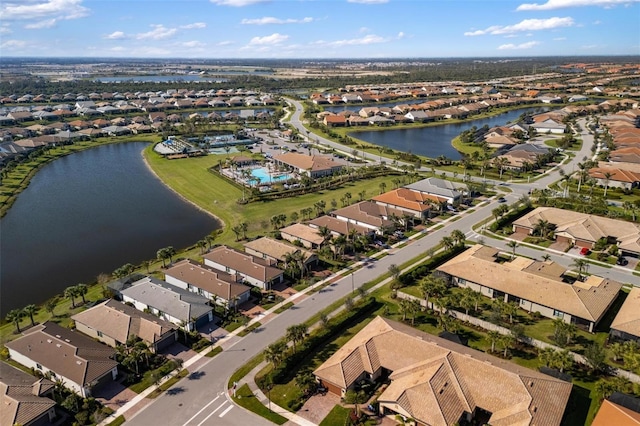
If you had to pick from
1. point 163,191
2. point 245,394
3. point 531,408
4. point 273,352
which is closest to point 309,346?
point 273,352

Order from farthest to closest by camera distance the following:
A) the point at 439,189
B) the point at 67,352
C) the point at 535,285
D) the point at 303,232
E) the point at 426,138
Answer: the point at 426,138
the point at 439,189
the point at 303,232
the point at 535,285
the point at 67,352

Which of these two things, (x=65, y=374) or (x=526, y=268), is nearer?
(x=65, y=374)

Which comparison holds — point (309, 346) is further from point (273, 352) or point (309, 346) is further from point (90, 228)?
point (90, 228)

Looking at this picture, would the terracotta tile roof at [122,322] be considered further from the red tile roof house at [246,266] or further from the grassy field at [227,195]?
the grassy field at [227,195]

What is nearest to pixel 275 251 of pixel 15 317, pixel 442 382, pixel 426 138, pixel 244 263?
pixel 244 263

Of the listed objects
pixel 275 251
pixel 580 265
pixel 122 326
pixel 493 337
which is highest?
pixel 580 265

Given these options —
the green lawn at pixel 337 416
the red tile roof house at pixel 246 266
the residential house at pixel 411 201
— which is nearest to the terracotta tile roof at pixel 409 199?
the residential house at pixel 411 201

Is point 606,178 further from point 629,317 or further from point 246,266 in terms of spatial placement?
point 246,266
